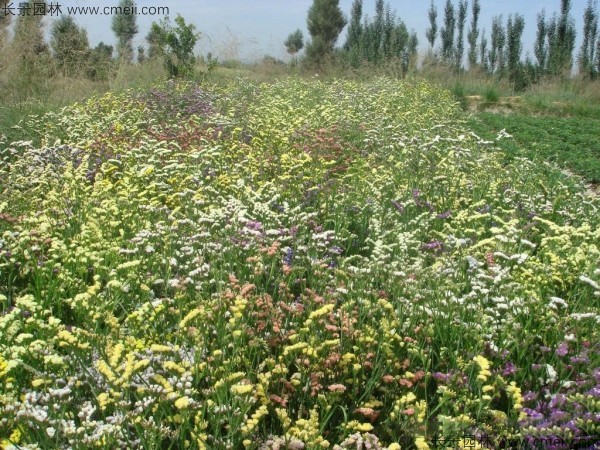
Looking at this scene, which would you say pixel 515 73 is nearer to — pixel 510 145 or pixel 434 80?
pixel 434 80

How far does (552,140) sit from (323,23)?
1116 inches

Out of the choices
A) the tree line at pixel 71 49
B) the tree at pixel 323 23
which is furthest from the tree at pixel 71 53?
the tree at pixel 323 23

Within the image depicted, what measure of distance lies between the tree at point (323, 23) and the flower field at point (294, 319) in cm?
3194

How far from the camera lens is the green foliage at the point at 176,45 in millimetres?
15055

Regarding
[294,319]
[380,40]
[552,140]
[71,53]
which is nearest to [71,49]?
[71,53]

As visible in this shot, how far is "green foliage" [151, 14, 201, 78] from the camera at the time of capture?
15055 mm

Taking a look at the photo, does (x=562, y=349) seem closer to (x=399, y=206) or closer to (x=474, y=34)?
(x=399, y=206)

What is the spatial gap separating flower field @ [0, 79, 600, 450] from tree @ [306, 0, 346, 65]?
1257 inches

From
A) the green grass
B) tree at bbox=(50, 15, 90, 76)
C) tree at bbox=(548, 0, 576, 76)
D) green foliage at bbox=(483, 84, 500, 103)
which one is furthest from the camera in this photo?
tree at bbox=(548, 0, 576, 76)

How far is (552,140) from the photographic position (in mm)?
9461

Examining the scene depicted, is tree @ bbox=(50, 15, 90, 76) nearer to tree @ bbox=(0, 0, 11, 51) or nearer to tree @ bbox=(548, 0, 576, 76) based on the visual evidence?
tree @ bbox=(0, 0, 11, 51)

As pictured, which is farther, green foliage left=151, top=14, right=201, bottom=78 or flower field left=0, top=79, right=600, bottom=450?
green foliage left=151, top=14, right=201, bottom=78

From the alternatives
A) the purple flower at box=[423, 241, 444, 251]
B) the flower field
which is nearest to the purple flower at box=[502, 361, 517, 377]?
the flower field

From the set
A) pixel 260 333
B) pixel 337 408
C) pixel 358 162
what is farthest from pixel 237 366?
pixel 358 162
